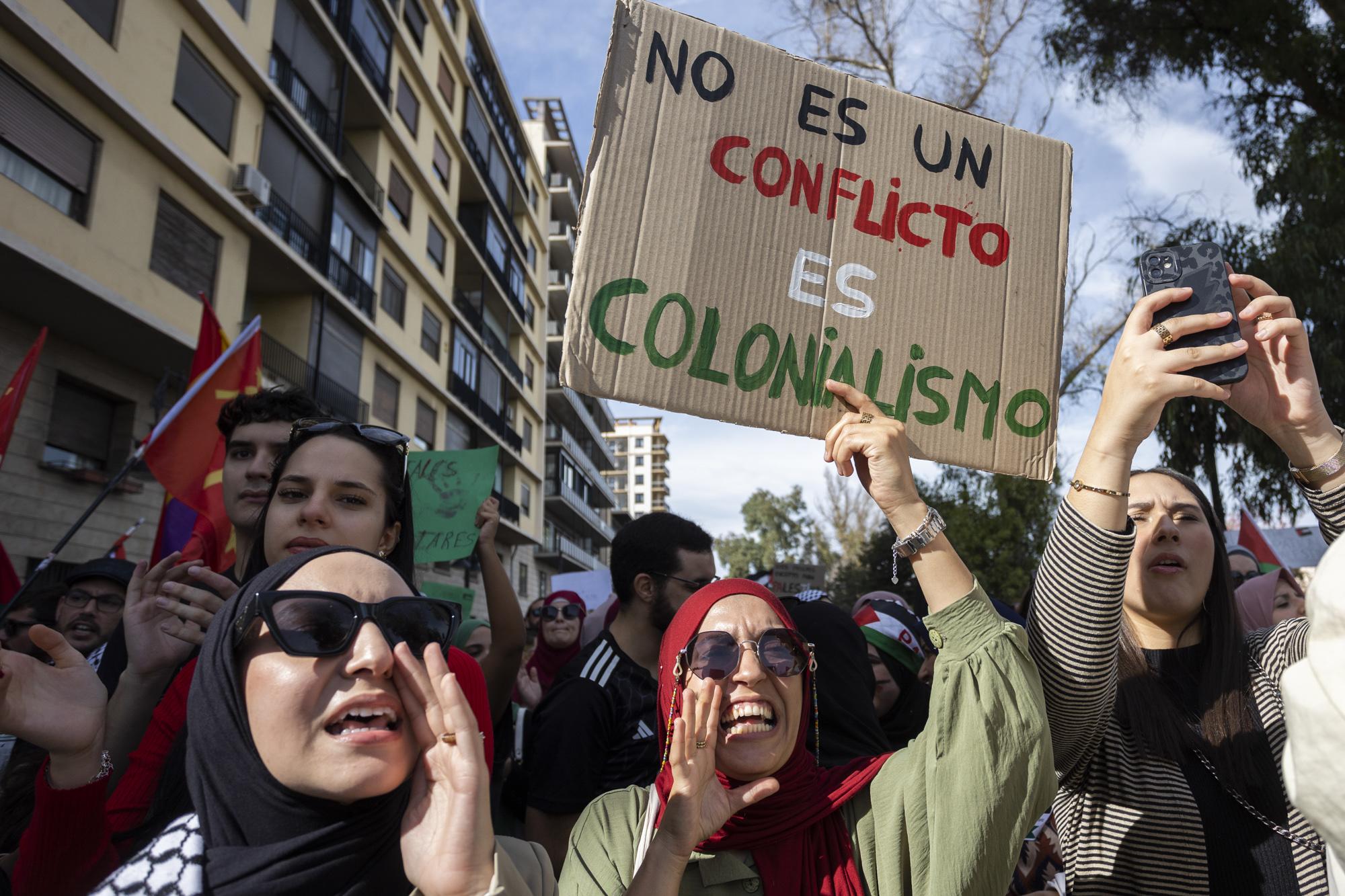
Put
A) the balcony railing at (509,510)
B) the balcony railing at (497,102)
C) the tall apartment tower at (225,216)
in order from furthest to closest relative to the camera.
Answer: the balcony railing at (509,510) → the balcony railing at (497,102) → the tall apartment tower at (225,216)

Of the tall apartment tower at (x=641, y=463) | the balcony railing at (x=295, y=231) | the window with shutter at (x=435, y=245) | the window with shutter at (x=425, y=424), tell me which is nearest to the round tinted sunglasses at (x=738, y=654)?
the balcony railing at (x=295, y=231)

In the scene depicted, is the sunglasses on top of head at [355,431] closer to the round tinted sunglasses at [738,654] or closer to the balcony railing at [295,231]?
the round tinted sunglasses at [738,654]

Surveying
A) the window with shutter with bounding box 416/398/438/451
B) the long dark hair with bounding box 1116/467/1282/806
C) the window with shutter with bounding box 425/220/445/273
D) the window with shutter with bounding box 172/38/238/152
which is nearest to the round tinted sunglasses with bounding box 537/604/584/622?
the long dark hair with bounding box 1116/467/1282/806

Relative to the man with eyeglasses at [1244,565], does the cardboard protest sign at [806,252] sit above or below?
above

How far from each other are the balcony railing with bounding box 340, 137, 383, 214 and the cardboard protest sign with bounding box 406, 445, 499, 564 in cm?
1665

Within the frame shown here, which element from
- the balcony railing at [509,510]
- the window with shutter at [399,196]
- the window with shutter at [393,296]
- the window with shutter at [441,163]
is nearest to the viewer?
the window with shutter at [393,296]

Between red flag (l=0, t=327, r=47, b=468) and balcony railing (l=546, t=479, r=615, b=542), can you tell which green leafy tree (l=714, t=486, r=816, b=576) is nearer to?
balcony railing (l=546, t=479, r=615, b=542)

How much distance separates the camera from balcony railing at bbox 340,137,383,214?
Result: 2008cm

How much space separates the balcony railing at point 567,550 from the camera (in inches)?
1581

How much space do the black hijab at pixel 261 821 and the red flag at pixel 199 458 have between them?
2.95 m

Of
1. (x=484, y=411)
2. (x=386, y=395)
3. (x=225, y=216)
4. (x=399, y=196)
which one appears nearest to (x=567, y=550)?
(x=484, y=411)

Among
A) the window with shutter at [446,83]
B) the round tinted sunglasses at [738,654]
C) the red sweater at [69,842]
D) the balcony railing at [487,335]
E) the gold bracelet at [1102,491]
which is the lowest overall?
the red sweater at [69,842]

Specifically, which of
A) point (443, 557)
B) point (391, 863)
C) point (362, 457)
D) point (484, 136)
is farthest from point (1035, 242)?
point (484, 136)

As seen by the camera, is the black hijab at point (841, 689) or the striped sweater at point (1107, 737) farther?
the black hijab at point (841, 689)
